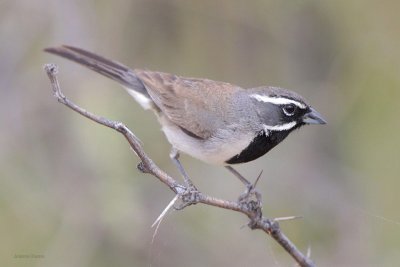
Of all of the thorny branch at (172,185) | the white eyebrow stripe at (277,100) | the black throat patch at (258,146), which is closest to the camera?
the thorny branch at (172,185)

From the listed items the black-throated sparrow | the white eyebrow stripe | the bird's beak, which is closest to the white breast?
the black-throated sparrow

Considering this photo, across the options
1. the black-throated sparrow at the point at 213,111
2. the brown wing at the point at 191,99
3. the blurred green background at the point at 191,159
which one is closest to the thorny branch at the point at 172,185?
the black-throated sparrow at the point at 213,111

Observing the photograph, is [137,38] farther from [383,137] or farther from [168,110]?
[383,137]

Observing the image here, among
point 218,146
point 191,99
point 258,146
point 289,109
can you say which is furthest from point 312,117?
point 191,99

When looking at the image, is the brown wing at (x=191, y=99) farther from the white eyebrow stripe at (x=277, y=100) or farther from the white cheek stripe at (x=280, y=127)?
the white cheek stripe at (x=280, y=127)

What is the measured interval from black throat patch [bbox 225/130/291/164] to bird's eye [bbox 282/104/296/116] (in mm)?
180

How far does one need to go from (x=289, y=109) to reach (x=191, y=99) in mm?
967

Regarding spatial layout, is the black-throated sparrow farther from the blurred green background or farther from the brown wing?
the blurred green background

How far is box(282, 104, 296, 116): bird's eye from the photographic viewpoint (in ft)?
18.4

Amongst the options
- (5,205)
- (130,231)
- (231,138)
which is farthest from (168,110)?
(5,205)

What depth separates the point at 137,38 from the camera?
26.1 ft

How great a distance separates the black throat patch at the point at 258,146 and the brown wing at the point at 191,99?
33 cm

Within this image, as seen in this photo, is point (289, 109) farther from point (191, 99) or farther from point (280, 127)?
point (191, 99)

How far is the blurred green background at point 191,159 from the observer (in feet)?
21.5
